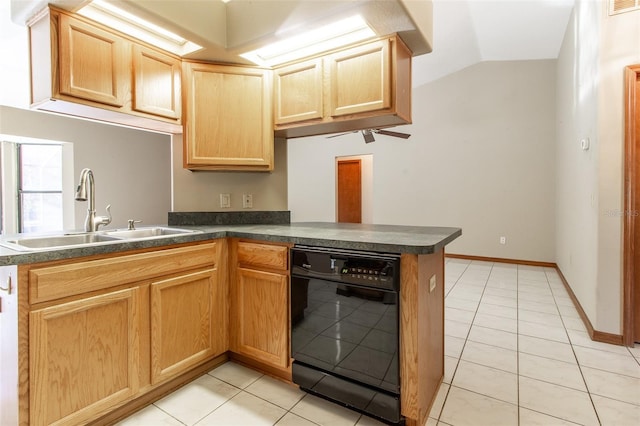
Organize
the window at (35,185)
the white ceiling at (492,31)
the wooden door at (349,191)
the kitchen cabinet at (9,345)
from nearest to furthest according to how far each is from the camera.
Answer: the kitchen cabinet at (9,345) < the white ceiling at (492,31) < the window at (35,185) < the wooden door at (349,191)

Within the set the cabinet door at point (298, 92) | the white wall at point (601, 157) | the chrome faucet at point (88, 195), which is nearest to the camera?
the chrome faucet at point (88, 195)

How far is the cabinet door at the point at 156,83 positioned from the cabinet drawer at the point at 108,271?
3.25 feet

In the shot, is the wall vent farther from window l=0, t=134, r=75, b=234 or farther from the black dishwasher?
window l=0, t=134, r=75, b=234

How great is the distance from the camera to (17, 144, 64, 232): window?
470 cm

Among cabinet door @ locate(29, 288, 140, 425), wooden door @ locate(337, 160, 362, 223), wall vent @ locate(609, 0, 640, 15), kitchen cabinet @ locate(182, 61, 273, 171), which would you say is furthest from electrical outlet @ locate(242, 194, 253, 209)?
wooden door @ locate(337, 160, 362, 223)

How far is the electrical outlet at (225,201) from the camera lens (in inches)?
104

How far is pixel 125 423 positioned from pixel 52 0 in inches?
83.5

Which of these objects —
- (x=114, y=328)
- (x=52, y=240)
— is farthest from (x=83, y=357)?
(x=52, y=240)

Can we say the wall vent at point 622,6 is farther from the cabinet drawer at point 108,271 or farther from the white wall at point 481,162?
the cabinet drawer at point 108,271

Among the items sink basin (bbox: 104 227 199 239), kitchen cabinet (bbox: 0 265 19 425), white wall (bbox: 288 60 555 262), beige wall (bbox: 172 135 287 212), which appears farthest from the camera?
white wall (bbox: 288 60 555 262)

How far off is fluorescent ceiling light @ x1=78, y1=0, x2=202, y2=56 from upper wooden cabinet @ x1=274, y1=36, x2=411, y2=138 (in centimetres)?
68

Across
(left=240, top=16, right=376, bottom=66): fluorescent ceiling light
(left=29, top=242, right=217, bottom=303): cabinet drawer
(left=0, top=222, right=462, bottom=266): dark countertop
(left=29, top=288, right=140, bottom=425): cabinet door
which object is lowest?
(left=29, top=288, right=140, bottom=425): cabinet door

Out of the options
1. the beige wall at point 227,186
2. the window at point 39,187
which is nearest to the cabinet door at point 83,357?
the beige wall at point 227,186

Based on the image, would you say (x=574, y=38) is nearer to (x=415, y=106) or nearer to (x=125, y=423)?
(x=415, y=106)
